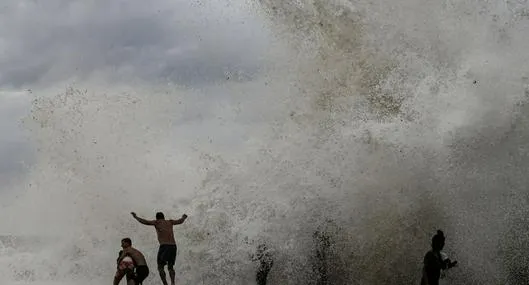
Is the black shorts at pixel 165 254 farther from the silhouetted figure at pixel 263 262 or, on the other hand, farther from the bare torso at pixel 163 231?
the silhouetted figure at pixel 263 262

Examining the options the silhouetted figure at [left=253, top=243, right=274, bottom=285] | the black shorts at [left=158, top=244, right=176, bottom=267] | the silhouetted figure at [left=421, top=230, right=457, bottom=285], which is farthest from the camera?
the silhouetted figure at [left=253, top=243, right=274, bottom=285]

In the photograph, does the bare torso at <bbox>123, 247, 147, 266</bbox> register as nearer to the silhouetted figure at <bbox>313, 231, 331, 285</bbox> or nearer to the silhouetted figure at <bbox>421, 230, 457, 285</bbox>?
the silhouetted figure at <bbox>313, 231, 331, 285</bbox>

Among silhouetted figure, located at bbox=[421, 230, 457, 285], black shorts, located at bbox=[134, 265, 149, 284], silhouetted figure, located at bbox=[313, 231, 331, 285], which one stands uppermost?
silhouetted figure, located at bbox=[313, 231, 331, 285]

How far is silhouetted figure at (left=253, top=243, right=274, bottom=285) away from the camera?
13.2 m

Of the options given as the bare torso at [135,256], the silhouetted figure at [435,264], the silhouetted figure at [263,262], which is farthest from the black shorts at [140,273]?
the silhouetted figure at [435,264]

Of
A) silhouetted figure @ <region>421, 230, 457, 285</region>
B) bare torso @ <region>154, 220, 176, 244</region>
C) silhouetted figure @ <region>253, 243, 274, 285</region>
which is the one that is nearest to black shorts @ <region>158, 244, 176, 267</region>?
bare torso @ <region>154, 220, 176, 244</region>

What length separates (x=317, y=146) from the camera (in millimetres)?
14734

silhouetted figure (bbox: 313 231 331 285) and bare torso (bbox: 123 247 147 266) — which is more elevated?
silhouetted figure (bbox: 313 231 331 285)

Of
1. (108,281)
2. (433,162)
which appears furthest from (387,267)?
(108,281)

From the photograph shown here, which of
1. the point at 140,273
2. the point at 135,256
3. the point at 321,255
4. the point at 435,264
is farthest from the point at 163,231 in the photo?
the point at 435,264

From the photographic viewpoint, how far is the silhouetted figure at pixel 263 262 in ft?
43.3

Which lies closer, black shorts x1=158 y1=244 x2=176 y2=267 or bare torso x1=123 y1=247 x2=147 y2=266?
bare torso x1=123 y1=247 x2=147 y2=266

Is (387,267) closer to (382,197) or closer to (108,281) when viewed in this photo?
(382,197)

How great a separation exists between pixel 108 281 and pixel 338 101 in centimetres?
790
